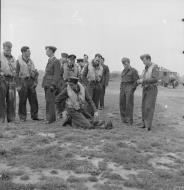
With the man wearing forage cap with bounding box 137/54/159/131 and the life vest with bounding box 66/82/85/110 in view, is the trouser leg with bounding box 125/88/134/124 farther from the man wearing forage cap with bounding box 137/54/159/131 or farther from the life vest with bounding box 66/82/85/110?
the life vest with bounding box 66/82/85/110

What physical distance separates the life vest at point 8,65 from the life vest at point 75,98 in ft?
4.88

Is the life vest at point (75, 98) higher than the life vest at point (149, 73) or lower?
lower

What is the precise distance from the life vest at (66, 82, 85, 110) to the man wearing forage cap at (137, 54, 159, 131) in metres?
1.58

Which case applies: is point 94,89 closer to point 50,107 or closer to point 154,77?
point 50,107

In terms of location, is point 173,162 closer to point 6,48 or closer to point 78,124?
point 78,124

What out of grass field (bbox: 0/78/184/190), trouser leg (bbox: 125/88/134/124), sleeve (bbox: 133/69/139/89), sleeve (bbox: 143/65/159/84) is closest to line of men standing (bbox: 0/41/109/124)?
grass field (bbox: 0/78/184/190)

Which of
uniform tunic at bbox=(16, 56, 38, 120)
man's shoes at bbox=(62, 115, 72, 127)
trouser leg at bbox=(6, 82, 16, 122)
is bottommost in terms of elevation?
man's shoes at bbox=(62, 115, 72, 127)

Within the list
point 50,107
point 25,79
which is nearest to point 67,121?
point 50,107

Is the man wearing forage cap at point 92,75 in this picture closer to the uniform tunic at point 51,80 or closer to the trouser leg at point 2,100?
the uniform tunic at point 51,80

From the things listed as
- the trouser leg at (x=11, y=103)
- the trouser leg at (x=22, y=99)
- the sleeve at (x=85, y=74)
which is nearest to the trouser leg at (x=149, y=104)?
A: the sleeve at (x=85, y=74)

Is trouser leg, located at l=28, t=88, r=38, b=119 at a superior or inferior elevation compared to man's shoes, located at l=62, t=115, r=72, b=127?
superior

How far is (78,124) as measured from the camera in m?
10.3

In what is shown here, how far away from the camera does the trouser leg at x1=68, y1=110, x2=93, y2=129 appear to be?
10.2 metres

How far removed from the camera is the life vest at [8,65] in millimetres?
10633
